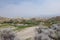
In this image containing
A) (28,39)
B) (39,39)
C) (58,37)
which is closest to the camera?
(39,39)

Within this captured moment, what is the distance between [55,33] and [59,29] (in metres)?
0.87

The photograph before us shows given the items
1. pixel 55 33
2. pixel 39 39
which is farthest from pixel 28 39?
pixel 39 39

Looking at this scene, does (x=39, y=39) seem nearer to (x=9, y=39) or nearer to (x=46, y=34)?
(x=46, y=34)

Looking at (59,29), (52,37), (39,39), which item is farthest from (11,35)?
(59,29)

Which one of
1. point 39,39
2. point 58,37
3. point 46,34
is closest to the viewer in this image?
point 39,39

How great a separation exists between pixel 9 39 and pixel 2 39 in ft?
1.82

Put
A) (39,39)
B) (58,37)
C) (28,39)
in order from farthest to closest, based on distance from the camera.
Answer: (28,39)
(58,37)
(39,39)

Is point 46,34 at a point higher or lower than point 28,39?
higher

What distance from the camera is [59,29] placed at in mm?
15133

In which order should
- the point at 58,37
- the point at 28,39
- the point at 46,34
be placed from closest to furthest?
the point at 46,34, the point at 58,37, the point at 28,39

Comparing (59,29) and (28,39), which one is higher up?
(59,29)

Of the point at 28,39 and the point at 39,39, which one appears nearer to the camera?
the point at 39,39

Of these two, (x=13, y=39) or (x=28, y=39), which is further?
(x=28, y=39)

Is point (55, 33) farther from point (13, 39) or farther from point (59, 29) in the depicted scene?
point (13, 39)
